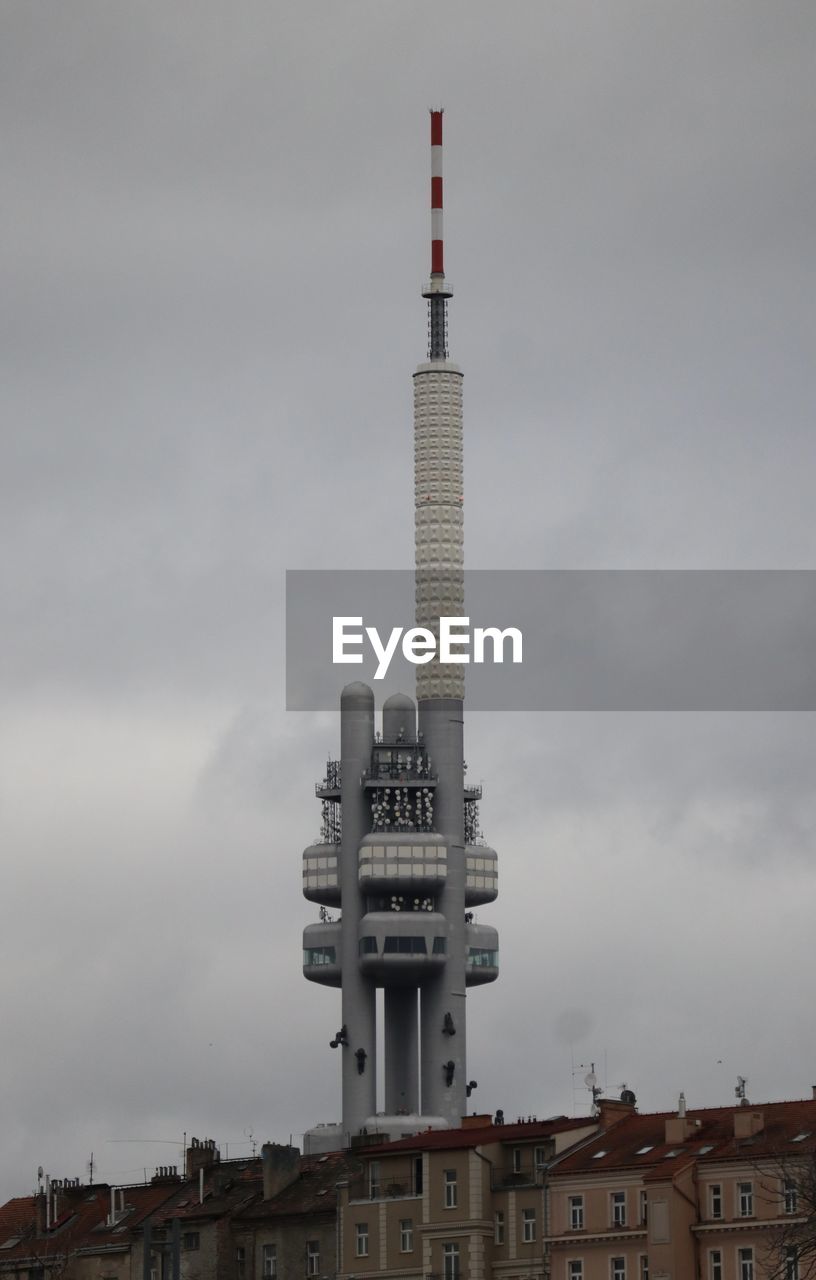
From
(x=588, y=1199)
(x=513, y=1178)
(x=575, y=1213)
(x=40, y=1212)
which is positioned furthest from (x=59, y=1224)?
(x=588, y=1199)

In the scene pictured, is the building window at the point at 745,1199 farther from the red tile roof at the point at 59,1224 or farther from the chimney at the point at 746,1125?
the red tile roof at the point at 59,1224

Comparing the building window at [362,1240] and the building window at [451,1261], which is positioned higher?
the building window at [362,1240]

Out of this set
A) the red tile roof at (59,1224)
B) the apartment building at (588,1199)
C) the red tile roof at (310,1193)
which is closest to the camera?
the apartment building at (588,1199)

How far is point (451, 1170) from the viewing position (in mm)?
133625

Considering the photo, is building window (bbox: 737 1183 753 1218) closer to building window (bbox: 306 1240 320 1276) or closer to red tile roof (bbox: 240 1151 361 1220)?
red tile roof (bbox: 240 1151 361 1220)

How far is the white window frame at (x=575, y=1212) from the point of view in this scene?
12738cm

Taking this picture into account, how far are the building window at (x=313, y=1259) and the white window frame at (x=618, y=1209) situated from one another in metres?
16.8

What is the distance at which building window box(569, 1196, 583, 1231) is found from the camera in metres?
127

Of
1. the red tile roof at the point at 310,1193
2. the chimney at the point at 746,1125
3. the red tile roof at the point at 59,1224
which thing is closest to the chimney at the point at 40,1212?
the red tile roof at the point at 59,1224

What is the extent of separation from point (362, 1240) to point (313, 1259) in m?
3.07

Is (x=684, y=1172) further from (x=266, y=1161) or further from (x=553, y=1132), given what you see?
(x=266, y=1161)

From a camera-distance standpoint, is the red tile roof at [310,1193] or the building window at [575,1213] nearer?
the building window at [575,1213]

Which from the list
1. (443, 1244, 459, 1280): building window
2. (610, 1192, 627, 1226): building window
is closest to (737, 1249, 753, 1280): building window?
(610, 1192, 627, 1226): building window

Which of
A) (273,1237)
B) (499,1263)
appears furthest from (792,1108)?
(273,1237)
